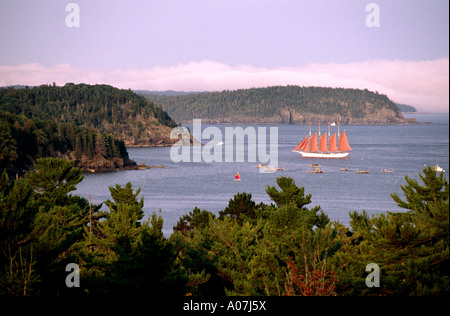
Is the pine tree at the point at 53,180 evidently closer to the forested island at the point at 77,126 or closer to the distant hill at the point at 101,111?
the forested island at the point at 77,126

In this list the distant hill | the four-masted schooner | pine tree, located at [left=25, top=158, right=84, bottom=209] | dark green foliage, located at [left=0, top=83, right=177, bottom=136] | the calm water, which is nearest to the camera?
pine tree, located at [left=25, top=158, right=84, bottom=209]

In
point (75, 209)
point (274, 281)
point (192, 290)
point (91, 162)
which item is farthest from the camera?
point (91, 162)

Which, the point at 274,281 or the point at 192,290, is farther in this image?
the point at 192,290

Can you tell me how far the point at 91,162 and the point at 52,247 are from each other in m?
82.9

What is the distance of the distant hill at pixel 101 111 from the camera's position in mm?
165375

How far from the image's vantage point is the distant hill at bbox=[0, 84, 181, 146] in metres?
165

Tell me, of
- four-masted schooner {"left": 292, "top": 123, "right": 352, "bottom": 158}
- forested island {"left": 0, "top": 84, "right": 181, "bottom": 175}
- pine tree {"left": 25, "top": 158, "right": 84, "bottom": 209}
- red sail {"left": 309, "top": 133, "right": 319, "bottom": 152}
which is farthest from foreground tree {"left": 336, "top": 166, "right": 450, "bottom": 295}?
red sail {"left": 309, "top": 133, "right": 319, "bottom": 152}

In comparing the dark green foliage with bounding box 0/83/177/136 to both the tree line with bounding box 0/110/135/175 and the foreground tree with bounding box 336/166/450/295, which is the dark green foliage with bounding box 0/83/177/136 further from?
the foreground tree with bounding box 336/166/450/295

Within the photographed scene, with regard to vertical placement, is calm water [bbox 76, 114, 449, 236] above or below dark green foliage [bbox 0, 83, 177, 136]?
below

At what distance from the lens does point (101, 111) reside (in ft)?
577
